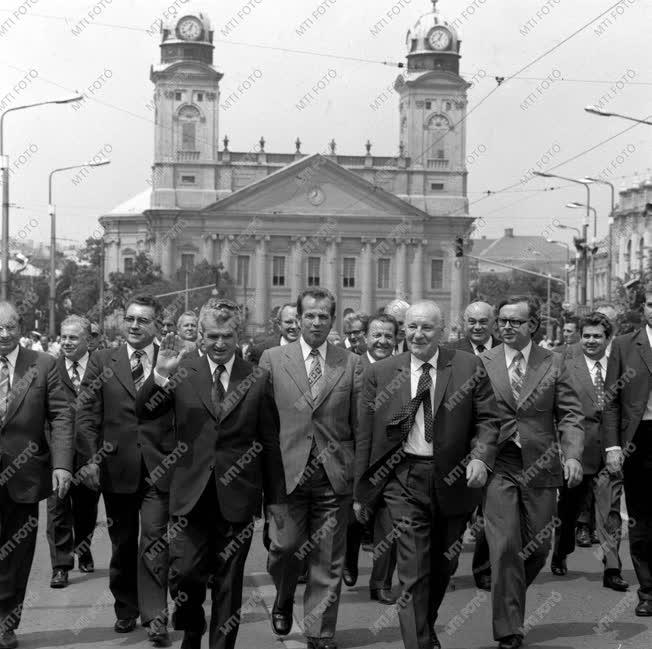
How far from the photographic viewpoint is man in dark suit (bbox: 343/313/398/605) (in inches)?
313

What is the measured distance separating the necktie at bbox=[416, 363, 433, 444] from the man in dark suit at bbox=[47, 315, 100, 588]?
356 cm

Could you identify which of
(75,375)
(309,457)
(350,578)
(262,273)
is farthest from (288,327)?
(262,273)

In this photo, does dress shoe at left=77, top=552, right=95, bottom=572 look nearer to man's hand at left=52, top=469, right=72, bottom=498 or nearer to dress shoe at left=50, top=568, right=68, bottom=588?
dress shoe at left=50, top=568, right=68, bottom=588

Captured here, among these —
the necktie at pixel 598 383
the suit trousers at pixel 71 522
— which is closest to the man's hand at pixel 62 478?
the suit trousers at pixel 71 522

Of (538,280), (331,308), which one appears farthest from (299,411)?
(538,280)

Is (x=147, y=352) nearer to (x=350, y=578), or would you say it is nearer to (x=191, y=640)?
(x=191, y=640)

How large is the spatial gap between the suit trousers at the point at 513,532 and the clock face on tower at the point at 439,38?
97861 millimetres

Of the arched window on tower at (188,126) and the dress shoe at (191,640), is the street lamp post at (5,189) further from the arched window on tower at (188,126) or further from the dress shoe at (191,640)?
the arched window on tower at (188,126)

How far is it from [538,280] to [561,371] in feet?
420

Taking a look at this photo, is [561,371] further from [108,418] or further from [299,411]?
[108,418]

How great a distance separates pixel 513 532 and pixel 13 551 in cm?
304

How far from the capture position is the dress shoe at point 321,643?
7922 mm

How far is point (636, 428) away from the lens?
9.16 m

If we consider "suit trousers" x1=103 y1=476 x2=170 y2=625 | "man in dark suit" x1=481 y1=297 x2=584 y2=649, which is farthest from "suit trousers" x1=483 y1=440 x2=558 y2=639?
"suit trousers" x1=103 y1=476 x2=170 y2=625
